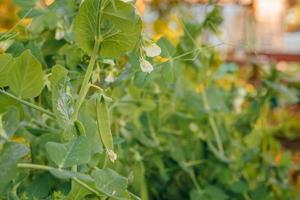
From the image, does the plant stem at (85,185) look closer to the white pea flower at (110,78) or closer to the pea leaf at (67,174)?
the pea leaf at (67,174)

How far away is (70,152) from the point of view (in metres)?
0.32

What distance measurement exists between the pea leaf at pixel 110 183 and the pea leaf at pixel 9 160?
55mm

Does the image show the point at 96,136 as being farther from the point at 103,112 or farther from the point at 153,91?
the point at 153,91

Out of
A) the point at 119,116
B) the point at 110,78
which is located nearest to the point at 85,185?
the point at 110,78

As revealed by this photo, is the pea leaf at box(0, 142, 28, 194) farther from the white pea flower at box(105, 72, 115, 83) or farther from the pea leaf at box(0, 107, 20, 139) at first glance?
the white pea flower at box(105, 72, 115, 83)

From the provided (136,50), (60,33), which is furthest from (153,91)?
(136,50)

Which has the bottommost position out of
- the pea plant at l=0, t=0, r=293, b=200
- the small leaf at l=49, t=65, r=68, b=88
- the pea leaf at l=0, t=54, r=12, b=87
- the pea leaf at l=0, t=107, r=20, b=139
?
the pea plant at l=0, t=0, r=293, b=200

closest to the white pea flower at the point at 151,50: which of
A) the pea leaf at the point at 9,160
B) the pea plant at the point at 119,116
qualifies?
the pea plant at the point at 119,116

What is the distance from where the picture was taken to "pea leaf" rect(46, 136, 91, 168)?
12.6 inches

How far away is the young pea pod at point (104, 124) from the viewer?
0.34 metres

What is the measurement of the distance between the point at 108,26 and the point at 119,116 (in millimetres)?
296

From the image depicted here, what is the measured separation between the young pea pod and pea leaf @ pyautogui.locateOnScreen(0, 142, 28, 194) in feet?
0.19

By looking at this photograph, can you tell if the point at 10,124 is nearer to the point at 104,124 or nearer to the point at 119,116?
the point at 104,124

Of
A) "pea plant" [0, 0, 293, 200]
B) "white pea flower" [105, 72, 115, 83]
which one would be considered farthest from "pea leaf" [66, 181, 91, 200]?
"white pea flower" [105, 72, 115, 83]
